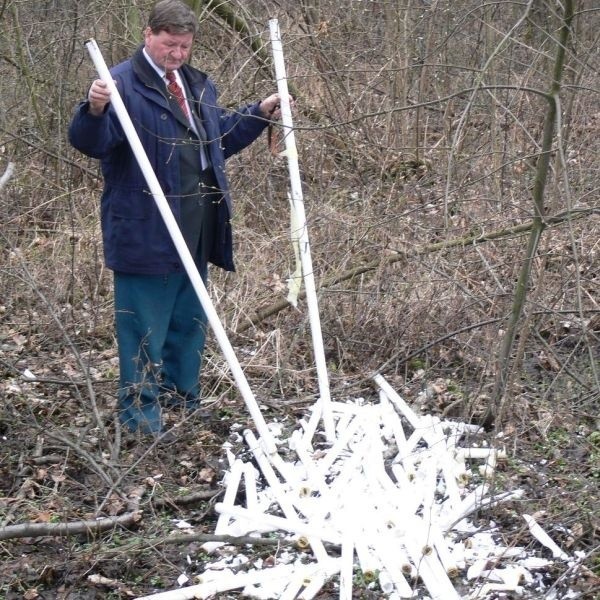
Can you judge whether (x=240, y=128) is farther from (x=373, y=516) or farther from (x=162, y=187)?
(x=373, y=516)

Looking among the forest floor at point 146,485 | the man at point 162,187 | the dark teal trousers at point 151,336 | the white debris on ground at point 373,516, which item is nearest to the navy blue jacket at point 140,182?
the man at point 162,187

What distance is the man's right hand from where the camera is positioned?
3916 millimetres

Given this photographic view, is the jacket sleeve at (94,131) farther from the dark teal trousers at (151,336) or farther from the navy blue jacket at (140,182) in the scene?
the dark teal trousers at (151,336)

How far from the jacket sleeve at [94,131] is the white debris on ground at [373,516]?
145 centimetres

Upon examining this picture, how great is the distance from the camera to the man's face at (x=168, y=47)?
4234 millimetres

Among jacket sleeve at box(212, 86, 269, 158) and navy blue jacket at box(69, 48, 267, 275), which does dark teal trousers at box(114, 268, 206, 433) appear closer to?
navy blue jacket at box(69, 48, 267, 275)

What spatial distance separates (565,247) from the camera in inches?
241

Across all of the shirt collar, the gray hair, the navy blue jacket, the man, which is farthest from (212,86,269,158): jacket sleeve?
the gray hair

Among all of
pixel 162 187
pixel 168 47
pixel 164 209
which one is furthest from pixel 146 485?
pixel 168 47

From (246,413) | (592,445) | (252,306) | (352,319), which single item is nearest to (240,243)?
(252,306)

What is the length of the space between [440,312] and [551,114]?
186 centimetres

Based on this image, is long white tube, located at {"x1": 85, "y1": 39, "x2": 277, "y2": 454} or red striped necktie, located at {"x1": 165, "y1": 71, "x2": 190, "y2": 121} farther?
red striped necktie, located at {"x1": 165, "y1": 71, "x2": 190, "y2": 121}

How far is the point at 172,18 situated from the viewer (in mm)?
4172

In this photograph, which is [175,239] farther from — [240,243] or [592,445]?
[240,243]
